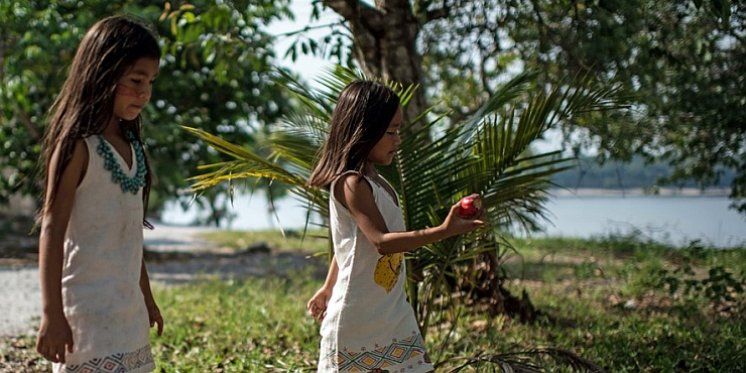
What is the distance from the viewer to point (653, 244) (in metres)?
11.3

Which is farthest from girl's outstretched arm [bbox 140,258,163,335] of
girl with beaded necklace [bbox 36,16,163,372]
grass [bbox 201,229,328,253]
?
grass [bbox 201,229,328,253]

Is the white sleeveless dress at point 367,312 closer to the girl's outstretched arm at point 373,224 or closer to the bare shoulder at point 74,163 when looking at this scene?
the girl's outstretched arm at point 373,224

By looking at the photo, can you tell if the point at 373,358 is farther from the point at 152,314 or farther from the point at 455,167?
the point at 455,167

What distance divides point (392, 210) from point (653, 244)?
9277mm

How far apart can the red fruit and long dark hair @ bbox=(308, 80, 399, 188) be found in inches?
16.8

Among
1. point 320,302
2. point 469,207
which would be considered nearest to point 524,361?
point 320,302

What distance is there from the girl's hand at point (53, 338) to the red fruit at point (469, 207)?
1.11 meters

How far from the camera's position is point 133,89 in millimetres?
2373

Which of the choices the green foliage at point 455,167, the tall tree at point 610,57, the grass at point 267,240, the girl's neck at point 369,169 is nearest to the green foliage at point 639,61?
the tall tree at point 610,57

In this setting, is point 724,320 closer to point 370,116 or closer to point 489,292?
point 489,292

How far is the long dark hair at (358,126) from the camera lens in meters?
2.73

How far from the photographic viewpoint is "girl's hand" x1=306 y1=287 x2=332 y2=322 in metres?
3.01

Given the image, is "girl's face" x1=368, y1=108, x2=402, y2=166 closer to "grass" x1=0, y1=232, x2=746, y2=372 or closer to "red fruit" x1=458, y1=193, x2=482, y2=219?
"red fruit" x1=458, y1=193, x2=482, y2=219

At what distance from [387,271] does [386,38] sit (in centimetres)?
288
